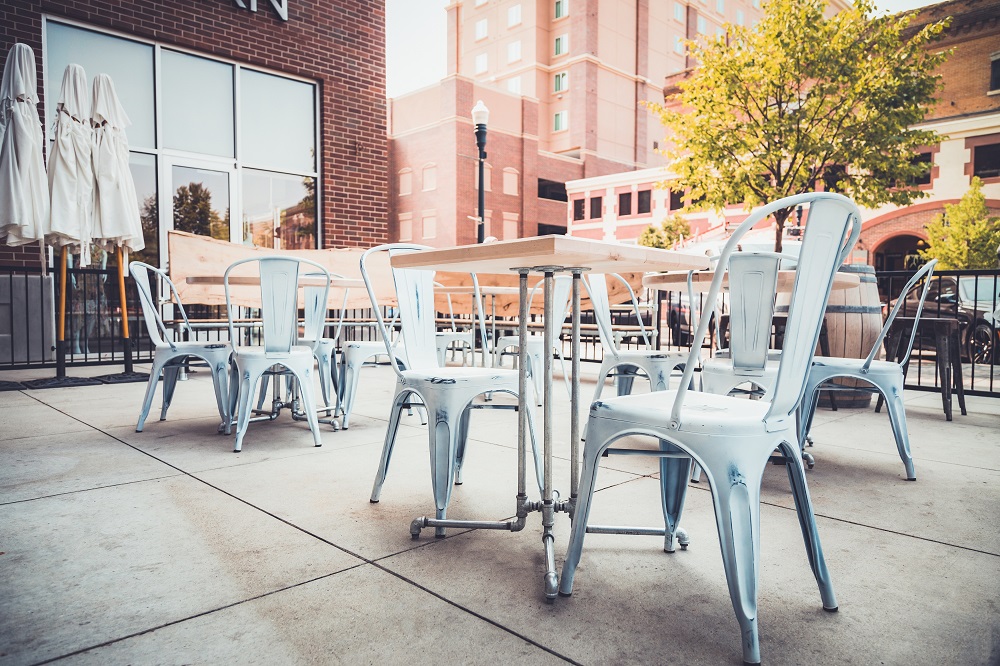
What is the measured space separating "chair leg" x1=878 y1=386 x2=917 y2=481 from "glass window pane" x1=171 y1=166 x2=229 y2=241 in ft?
27.3

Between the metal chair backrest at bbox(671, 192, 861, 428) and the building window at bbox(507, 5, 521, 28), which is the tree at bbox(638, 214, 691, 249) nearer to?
the building window at bbox(507, 5, 521, 28)

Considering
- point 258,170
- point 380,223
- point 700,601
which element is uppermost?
point 258,170

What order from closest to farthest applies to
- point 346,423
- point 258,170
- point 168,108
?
→ point 346,423 < point 168,108 < point 258,170

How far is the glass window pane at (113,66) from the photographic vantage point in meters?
7.57

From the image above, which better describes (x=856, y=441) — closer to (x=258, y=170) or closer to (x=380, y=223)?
(x=380, y=223)

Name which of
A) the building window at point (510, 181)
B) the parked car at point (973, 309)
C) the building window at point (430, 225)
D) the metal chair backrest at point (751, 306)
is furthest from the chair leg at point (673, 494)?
the building window at point (510, 181)

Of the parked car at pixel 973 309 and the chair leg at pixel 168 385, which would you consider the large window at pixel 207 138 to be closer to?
the chair leg at pixel 168 385

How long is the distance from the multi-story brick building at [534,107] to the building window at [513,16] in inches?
2.4

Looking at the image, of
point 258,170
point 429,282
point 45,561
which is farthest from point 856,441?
point 258,170

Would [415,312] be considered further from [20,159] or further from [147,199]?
[147,199]

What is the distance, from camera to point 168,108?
8.41m

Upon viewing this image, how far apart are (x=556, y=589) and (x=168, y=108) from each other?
8730 mm

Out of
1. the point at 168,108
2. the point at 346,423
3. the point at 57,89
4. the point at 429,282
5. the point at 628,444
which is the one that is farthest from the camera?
the point at 168,108

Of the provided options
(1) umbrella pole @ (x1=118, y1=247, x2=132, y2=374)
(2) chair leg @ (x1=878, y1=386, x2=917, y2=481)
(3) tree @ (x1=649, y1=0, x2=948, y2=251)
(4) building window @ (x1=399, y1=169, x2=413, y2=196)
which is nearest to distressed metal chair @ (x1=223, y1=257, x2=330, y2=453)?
(2) chair leg @ (x1=878, y1=386, x2=917, y2=481)
